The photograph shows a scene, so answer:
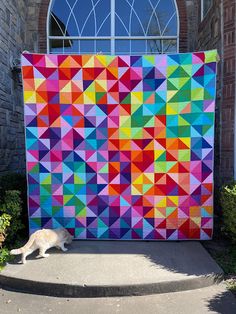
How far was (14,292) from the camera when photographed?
157 inches

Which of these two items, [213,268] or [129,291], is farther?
[213,268]

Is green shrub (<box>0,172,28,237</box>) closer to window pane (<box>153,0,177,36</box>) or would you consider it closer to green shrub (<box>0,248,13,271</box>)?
green shrub (<box>0,248,13,271</box>)

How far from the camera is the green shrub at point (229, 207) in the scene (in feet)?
15.5

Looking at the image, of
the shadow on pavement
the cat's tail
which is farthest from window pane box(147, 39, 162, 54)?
the shadow on pavement

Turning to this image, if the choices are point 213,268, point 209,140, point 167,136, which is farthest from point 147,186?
point 213,268

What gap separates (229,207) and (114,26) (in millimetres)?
4760

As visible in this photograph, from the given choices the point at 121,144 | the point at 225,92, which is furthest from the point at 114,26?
the point at 121,144

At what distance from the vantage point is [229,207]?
4805mm

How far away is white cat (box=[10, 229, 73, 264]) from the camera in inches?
176

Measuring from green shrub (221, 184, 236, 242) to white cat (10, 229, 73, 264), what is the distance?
2.17 m

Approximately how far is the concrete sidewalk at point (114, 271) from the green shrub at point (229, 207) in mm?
458

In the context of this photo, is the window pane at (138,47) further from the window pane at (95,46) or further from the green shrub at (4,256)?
the green shrub at (4,256)

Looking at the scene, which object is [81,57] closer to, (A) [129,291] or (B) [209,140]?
(B) [209,140]

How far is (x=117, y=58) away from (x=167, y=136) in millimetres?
1267
